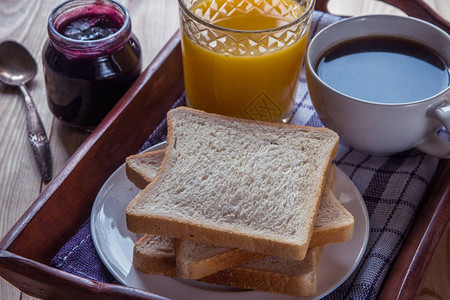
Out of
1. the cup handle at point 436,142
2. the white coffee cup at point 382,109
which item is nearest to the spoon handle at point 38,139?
the white coffee cup at point 382,109

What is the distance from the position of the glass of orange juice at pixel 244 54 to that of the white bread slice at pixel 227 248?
0.92ft

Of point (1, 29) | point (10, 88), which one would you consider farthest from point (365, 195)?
point (1, 29)

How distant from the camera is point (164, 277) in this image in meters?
1.11

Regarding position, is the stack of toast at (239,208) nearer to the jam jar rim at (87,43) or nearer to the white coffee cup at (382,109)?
the white coffee cup at (382,109)

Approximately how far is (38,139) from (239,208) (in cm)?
67

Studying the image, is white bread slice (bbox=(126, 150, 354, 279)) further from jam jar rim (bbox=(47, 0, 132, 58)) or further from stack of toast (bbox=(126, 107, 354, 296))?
jam jar rim (bbox=(47, 0, 132, 58))

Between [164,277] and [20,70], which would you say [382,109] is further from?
[20,70]

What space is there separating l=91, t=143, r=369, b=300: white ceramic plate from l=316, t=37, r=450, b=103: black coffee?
21 centimetres

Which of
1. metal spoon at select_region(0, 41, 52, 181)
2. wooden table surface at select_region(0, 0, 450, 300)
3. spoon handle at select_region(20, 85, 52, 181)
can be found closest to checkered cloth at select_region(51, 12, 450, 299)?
wooden table surface at select_region(0, 0, 450, 300)

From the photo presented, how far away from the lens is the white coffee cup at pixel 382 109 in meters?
1.26

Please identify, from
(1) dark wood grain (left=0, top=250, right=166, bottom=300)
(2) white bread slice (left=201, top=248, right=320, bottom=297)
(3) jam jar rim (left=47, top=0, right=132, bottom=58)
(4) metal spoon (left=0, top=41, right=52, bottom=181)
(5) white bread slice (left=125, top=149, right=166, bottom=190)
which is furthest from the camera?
(4) metal spoon (left=0, top=41, right=52, bottom=181)

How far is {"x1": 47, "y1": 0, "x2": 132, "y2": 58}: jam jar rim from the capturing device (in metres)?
1.38

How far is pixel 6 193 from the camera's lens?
1438mm

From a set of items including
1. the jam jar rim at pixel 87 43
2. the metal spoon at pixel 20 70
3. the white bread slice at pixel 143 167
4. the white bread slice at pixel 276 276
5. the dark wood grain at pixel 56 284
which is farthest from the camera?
the metal spoon at pixel 20 70
